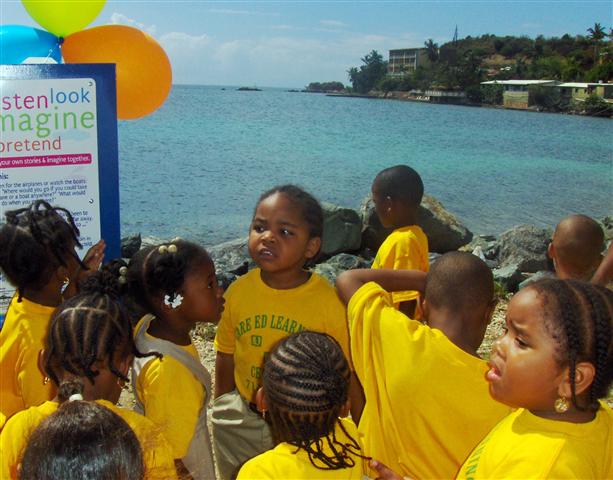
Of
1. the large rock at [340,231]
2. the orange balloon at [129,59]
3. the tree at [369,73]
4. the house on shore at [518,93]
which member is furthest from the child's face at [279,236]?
the tree at [369,73]

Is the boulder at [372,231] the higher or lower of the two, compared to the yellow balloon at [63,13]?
lower

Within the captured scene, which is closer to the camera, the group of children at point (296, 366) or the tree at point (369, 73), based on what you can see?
the group of children at point (296, 366)

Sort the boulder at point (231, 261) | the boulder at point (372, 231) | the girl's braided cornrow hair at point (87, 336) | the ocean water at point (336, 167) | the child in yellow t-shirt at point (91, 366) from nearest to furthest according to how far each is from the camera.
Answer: the child in yellow t-shirt at point (91, 366), the girl's braided cornrow hair at point (87, 336), the boulder at point (231, 261), the boulder at point (372, 231), the ocean water at point (336, 167)

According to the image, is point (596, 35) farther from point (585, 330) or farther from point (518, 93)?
point (585, 330)

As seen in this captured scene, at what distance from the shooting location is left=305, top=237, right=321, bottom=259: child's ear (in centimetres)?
287

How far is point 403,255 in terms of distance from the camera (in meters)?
3.61

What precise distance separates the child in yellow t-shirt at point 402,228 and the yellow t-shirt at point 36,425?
2.01m

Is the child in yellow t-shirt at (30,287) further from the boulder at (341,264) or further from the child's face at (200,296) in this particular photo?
the boulder at (341,264)

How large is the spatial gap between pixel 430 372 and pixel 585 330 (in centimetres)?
53

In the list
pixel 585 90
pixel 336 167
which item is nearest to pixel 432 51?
pixel 585 90

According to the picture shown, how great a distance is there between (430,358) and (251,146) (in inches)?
965

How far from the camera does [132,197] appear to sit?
15047 millimetres

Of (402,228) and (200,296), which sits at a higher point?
(402,228)

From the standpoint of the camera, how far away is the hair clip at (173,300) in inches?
98.2
